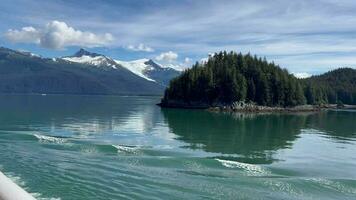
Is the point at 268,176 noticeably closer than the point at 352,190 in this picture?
No

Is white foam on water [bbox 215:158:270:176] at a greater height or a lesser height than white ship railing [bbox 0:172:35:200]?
lesser

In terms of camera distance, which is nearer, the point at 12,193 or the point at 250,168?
the point at 12,193

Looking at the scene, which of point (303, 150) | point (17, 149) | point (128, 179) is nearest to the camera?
point (128, 179)

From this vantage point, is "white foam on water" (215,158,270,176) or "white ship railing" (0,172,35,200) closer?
"white ship railing" (0,172,35,200)

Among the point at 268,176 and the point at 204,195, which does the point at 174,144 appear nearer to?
the point at 268,176

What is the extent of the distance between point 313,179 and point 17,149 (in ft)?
89.4

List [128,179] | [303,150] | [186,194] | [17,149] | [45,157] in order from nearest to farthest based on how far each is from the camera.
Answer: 1. [186,194]
2. [128,179]
3. [45,157]
4. [17,149]
5. [303,150]

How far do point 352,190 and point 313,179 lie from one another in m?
2.77

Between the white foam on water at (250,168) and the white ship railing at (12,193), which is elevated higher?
the white ship railing at (12,193)

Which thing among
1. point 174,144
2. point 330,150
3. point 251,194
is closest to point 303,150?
point 330,150

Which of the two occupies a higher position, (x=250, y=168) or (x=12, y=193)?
(x=12, y=193)

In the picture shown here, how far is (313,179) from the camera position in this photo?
34.1 meters

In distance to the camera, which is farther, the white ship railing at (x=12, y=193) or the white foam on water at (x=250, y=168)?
the white foam on water at (x=250, y=168)

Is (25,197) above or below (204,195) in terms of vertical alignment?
above
